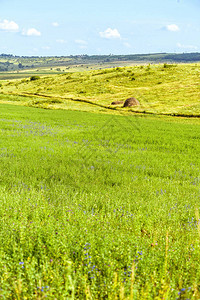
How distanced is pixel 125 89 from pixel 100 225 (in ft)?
224

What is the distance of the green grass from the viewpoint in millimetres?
2598

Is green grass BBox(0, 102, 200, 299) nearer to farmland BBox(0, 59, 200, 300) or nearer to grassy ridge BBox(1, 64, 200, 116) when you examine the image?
farmland BBox(0, 59, 200, 300)

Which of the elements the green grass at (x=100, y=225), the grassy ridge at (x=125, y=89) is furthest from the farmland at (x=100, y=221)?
the grassy ridge at (x=125, y=89)

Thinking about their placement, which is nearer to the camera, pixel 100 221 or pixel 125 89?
pixel 100 221

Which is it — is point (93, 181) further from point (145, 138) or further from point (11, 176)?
point (145, 138)

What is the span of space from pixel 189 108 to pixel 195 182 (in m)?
38.3

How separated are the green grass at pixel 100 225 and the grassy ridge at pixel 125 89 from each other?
3276cm

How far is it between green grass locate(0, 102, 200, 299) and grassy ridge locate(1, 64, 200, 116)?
3276 centimetres

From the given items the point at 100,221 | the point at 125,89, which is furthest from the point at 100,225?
the point at 125,89

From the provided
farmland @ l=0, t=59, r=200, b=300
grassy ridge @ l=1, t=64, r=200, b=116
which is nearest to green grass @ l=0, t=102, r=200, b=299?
farmland @ l=0, t=59, r=200, b=300

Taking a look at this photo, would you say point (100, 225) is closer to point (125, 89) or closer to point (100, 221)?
point (100, 221)

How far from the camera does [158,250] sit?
3217 millimetres

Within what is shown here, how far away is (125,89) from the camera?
6919 centimetres

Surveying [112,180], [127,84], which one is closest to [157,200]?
[112,180]
